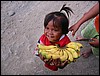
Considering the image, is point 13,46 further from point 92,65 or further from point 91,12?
point 91,12

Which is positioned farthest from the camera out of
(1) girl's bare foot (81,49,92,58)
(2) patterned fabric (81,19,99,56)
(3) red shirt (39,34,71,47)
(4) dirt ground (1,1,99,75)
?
(1) girl's bare foot (81,49,92,58)

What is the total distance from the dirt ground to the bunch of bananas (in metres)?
0.55

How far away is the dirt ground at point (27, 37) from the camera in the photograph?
9.21ft

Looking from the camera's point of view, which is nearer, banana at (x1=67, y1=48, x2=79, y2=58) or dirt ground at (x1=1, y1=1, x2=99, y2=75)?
banana at (x1=67, y1=48, x2=79, y2=58)

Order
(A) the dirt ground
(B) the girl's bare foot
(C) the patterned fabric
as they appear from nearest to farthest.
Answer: (C) the patterned fabric, (A) the dirt ground, (B) the girl's bare foot

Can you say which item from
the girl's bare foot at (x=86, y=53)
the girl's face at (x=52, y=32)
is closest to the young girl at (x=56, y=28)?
the girl's face at (x=52, y=32)

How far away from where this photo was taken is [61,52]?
7.43ft

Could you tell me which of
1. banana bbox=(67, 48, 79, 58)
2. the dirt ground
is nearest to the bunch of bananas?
banana bbox=(67, 48, 79, 58)

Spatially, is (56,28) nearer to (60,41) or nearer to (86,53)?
(60,41)

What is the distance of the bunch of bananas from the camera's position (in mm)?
2230

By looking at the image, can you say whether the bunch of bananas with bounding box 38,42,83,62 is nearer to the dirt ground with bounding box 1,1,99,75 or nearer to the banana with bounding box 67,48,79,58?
the banana with bounding box 67,48,79,58

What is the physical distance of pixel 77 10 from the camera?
3.58 meters

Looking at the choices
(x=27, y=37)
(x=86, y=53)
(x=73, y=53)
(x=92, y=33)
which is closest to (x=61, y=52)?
(x=73, y=53)

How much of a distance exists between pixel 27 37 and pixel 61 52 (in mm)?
1038
